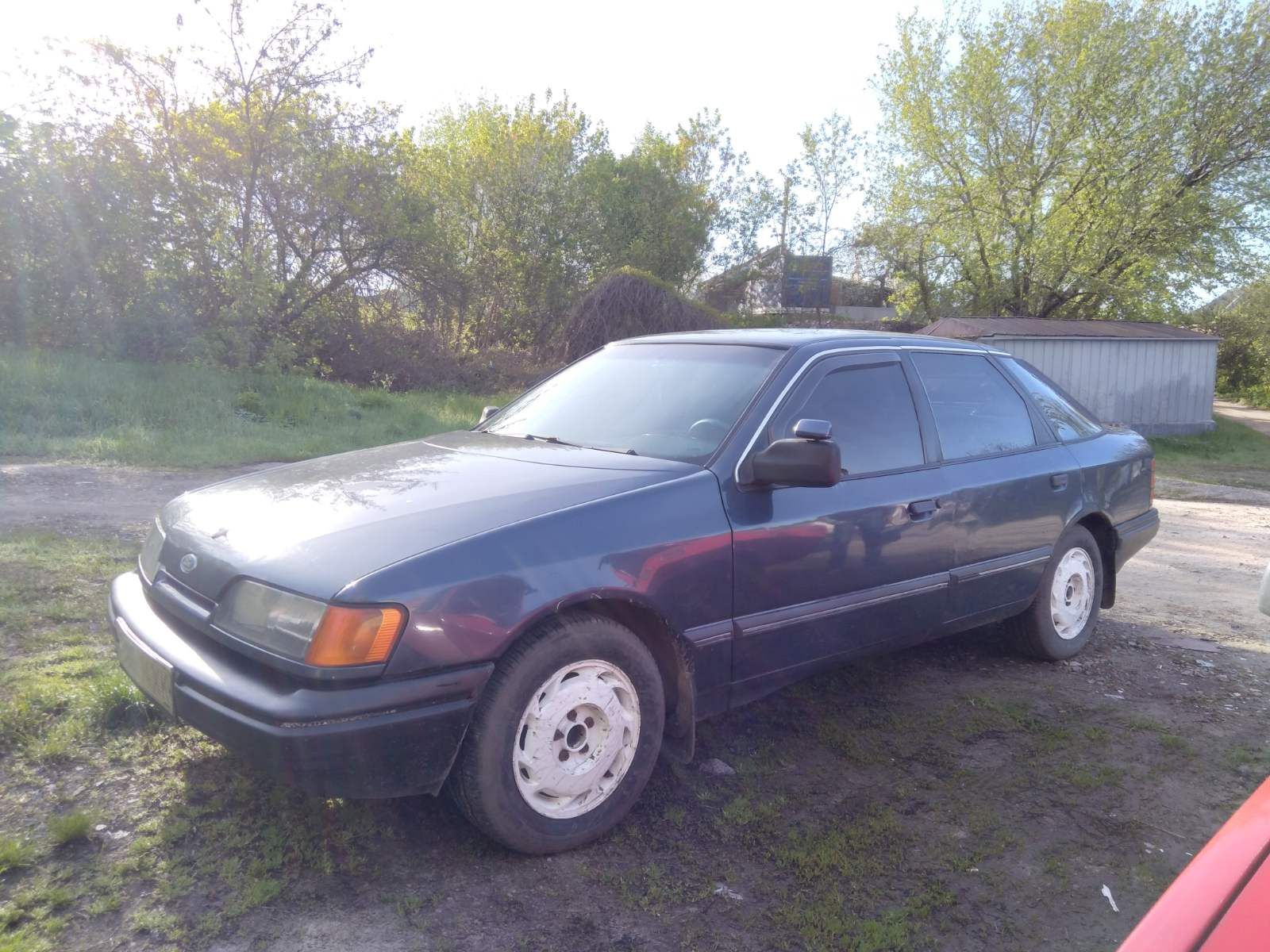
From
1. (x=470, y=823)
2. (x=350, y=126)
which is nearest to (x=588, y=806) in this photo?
(x=470, y=823)

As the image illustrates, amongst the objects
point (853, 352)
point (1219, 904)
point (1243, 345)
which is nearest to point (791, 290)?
point (1243, 345)

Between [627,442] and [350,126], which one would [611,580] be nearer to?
[627,442]

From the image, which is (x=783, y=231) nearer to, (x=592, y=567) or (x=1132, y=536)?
(x=1132, y=536)

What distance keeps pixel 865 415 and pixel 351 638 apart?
2366 mm

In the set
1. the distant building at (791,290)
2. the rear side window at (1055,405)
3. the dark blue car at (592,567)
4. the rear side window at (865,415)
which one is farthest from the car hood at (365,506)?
the distant building at (791,290)

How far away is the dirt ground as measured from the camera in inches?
102

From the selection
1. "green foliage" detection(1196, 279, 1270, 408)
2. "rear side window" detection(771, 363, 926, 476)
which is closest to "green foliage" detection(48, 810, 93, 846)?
"rear side window" detection(771, 363, 926, 476)

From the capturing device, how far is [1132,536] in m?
5.30

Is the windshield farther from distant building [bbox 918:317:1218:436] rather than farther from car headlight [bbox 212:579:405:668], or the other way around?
distant building [bbox 918:317:1218:436]

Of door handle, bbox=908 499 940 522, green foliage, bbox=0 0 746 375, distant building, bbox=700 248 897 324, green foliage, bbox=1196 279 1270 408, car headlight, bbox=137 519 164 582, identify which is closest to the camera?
car headlight, bbox=137 519 164 582

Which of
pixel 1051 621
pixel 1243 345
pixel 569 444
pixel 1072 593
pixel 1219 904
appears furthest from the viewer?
pixel 1243 345

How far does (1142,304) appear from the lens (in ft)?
70.6

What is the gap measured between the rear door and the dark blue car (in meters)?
0.02

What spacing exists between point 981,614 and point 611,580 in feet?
7.30
